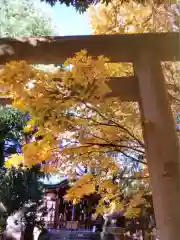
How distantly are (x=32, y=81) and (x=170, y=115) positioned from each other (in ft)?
1.96

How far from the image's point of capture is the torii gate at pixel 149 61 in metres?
1.05

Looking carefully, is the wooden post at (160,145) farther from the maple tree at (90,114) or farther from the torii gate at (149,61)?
the maple tree at (90,114)

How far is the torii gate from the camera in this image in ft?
3.43

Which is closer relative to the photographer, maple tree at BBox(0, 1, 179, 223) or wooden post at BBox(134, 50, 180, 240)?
wooden post at BBox(134, 50, 180, 240)

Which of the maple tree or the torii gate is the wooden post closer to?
the torii gate

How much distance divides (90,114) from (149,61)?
0.51 metres

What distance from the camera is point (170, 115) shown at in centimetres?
115

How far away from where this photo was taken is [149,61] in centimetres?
125

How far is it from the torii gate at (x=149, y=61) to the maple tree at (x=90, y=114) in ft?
0.33

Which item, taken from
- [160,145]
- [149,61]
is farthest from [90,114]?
[160,145]

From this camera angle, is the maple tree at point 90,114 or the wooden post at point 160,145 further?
the maple tree at point 90,114

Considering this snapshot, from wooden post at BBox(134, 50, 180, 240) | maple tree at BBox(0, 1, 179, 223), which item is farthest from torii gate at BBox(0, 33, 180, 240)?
maple tree at BBox(0, 1, 179, 223)

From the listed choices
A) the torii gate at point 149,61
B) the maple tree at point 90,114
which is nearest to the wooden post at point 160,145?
the torii gate at point 149,61

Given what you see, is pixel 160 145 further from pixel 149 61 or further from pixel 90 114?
pixel 90 114
